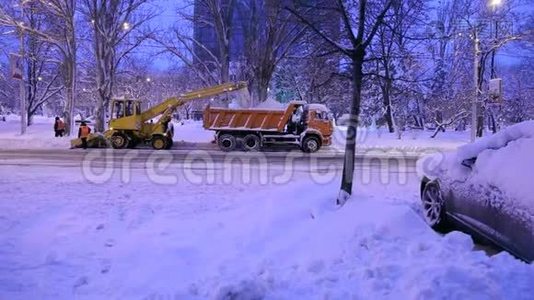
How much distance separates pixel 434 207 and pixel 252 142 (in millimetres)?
17194

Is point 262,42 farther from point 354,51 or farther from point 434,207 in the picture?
point 434,207

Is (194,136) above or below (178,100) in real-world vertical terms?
below

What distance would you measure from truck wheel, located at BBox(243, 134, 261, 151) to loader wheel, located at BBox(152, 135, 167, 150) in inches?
148

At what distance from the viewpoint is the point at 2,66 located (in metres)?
48.4

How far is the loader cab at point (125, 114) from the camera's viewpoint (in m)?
24.4

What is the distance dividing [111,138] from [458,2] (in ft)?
107

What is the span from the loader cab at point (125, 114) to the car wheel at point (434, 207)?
18.5 m

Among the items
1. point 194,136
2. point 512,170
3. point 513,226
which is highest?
point 512,170

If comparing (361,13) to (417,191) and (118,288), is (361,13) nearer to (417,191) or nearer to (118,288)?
(417,191)

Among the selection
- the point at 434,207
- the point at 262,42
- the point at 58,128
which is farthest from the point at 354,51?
the point at 58,128

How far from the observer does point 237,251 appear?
647 cm

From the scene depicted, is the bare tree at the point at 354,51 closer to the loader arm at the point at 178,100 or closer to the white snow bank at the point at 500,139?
the white snow bank at the point at 500,139

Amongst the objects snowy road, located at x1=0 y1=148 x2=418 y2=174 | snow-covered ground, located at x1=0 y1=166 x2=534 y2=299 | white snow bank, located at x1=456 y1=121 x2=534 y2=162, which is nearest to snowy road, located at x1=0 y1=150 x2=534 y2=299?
snow-covered ground, located at x1=0 y1=166 x2=534 y2=299

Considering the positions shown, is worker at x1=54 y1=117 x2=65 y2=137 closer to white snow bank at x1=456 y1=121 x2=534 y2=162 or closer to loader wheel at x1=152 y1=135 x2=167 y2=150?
loader wheel at x1=152 y1=135 x2=167 y2=150
